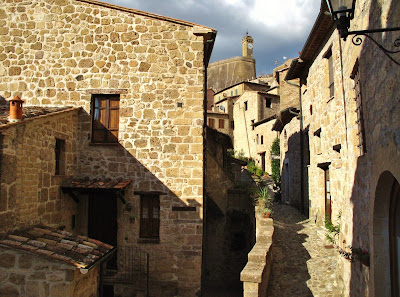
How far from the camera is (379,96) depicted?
4.24 meters

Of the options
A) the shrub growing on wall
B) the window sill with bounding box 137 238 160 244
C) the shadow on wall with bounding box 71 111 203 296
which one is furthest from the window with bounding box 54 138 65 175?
the shrub growing on wall

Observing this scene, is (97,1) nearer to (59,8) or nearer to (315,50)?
(59,8)

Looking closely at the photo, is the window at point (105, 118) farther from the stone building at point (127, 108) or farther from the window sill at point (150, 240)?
the window sill at point (150, 240)

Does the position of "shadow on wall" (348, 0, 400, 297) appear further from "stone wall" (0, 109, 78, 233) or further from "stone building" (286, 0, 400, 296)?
"stone wall" (0, 109, 78, 233)

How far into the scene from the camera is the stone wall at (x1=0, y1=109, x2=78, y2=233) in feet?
19.9

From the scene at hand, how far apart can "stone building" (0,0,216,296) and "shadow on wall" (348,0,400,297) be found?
13.7ft

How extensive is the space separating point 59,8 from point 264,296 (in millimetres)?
8915

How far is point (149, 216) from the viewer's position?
8805 millimetres

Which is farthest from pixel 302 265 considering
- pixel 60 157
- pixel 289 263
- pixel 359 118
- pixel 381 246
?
pixel 60 157

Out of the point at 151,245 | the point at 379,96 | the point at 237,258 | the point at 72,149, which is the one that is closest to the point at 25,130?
the point at 72,149

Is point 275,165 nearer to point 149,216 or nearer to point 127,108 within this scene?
point 149,216

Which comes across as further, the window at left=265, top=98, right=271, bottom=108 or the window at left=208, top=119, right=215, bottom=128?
the window at left=208, top=119, right=215, bottom=128

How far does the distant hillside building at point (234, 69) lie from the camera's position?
58166mm

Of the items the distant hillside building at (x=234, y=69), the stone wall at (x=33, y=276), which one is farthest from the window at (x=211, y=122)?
the stone wall at (x=33, y=276)
